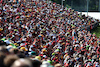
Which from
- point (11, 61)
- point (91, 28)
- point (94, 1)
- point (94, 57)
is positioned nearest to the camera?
point (11, 61)

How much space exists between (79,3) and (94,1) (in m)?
1.53

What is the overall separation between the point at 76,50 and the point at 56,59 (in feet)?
3.41

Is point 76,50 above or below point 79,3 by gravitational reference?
below

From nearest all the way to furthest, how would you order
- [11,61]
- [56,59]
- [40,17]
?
[11,61] → [56,59] → [40,17]

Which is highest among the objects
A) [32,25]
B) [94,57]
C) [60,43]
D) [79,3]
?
[79,3]

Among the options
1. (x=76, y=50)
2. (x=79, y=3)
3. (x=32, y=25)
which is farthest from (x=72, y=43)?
(x=79, y=3)

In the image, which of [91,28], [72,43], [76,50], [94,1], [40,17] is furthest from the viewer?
[94,1]

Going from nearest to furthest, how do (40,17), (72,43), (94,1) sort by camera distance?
1. (72,43)
2. (40,17)
3. (94,1)

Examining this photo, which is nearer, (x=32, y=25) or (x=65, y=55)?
(x=65, y=55)

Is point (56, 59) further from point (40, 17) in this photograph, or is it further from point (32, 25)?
point (40, 17)

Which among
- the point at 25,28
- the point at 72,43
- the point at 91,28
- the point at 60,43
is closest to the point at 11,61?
the point at 60,43

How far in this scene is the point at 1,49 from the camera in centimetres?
92

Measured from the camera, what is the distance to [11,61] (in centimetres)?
84

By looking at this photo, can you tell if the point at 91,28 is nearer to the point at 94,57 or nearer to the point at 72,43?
the point at 72,43
